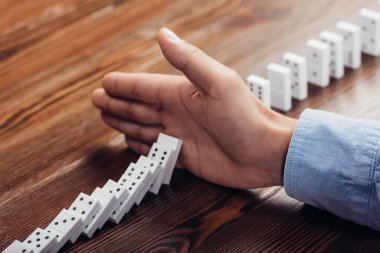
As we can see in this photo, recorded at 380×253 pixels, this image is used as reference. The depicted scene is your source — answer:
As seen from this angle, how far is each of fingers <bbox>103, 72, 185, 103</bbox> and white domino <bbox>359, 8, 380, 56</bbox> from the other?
57 cm

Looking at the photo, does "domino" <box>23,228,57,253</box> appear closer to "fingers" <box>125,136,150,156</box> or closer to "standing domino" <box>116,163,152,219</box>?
"standing domino" <box>116,163,152,219</box>

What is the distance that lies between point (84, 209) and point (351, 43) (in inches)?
30.3

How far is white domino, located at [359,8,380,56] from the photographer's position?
1677 millimetres

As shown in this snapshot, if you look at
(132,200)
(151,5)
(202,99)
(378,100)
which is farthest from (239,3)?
(132,200)

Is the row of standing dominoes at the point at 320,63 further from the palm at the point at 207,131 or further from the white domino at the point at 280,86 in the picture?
the palm at the point at 207,131

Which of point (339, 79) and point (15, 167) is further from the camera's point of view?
point (339, 79)

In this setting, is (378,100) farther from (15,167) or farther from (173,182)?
(15,167)

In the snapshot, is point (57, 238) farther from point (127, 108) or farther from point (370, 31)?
point (370, 31)

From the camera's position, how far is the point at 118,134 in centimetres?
153

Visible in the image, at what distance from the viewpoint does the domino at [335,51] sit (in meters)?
1.62

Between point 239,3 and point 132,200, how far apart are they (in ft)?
2.76

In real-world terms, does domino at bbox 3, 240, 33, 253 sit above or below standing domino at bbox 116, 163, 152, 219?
above

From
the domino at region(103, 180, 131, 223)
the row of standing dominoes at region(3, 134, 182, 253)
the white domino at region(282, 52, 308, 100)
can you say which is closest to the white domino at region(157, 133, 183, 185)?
the row of standing dominoes at region(3, 134, 182, 253)

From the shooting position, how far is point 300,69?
1.55 metres
